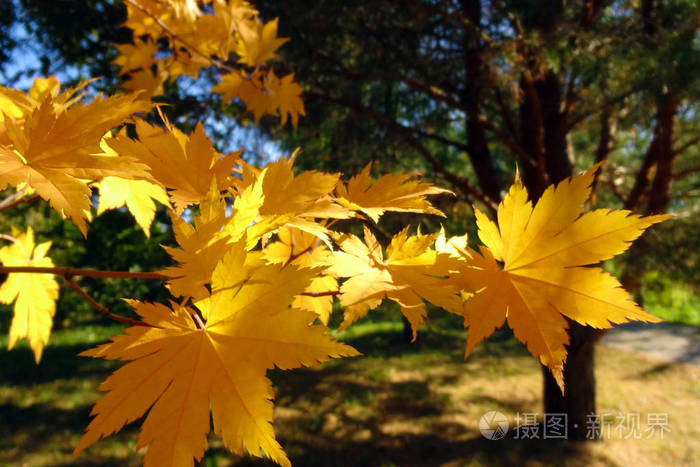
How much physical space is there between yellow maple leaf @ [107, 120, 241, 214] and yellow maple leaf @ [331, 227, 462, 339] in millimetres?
153

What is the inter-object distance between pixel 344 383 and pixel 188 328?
4103mm

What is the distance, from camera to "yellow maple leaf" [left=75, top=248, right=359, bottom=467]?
326 millimetres

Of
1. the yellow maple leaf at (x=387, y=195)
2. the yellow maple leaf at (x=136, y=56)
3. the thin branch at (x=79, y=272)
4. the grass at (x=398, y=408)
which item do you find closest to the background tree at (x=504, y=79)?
the grass at (x=398, y=408)

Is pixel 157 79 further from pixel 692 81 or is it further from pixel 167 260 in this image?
pixel 692 81

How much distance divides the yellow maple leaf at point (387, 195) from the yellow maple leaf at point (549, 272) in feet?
0.25

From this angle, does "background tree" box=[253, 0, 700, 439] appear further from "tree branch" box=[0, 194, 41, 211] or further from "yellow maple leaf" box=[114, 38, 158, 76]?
"tree branch" box=[0, 194, 41, 211]

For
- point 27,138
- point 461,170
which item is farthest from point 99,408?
point 461,170

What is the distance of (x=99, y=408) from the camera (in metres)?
0.33

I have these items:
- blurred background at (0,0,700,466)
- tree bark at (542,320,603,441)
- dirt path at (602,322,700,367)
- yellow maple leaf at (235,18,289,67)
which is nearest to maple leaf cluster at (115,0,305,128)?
yellow maple leaf at (235,18,289,67)

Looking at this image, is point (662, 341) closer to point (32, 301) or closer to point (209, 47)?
point (209, 47)

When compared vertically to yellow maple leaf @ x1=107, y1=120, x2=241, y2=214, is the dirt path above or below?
below

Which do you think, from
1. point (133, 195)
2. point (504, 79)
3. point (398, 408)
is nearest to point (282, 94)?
point (133, 195)

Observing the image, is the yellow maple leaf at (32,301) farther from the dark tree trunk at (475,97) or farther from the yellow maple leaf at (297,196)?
the dark tree trunk at (475,97)

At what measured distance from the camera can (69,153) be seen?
36cm
